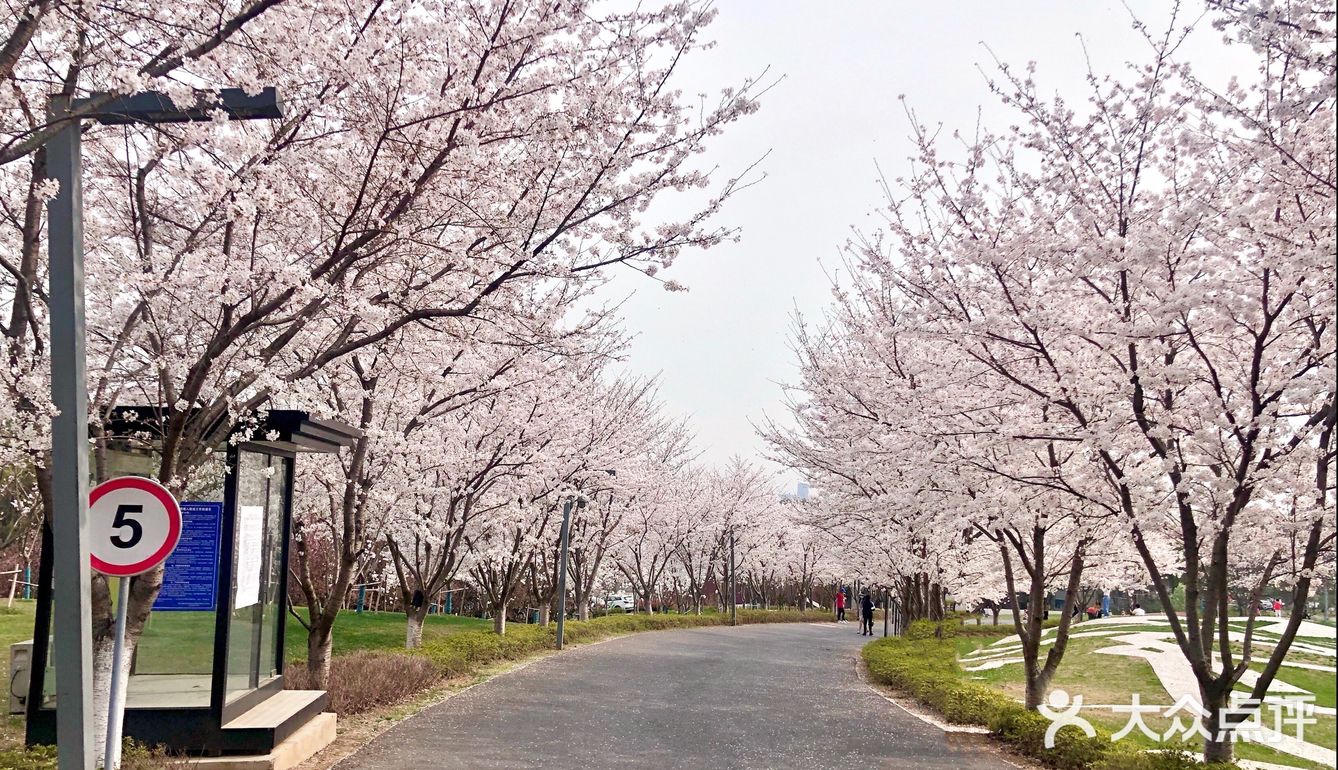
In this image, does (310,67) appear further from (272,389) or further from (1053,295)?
(1053,295)

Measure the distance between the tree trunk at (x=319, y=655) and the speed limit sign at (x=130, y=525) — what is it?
220 inches

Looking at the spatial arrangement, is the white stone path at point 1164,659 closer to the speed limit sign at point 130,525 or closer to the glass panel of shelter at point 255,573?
the speed limit sign at point 130,525

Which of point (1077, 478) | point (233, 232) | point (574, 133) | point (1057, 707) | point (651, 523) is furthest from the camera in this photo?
point (651, 523)

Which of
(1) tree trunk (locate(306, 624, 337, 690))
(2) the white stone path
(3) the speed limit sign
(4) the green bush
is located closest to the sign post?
(3) the speed limit sign

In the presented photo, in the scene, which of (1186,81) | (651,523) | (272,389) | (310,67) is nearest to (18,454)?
(272,389)

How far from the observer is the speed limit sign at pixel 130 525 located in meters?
5.25

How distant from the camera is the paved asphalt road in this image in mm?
8617

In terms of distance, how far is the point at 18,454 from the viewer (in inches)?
238

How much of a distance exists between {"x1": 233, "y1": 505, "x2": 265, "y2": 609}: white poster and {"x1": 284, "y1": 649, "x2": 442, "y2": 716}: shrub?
169cm

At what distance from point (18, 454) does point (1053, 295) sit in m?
7.59

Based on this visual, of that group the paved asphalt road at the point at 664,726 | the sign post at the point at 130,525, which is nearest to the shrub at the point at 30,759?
the sign post at the point at 130,525

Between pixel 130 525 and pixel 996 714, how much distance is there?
8654 millimetres

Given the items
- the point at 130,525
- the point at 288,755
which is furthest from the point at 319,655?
the point at 130,525

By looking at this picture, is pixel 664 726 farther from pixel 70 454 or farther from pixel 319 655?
pixel 70 454
